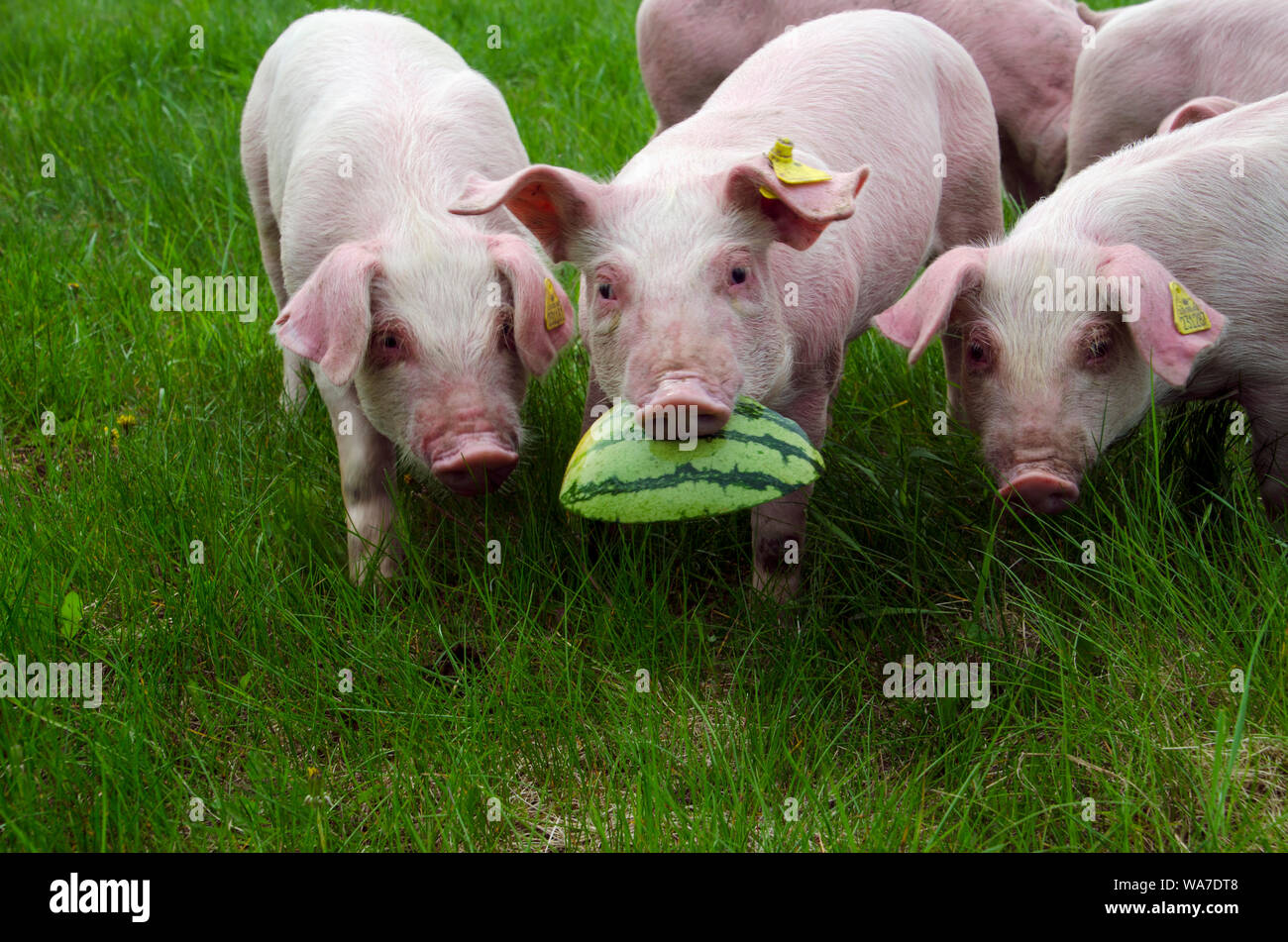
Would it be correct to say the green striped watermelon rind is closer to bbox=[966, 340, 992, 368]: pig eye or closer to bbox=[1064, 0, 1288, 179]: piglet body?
bbox=[966, 340, 992, 368]: pig eye

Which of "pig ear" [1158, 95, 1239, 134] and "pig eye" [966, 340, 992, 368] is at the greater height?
"pig ear" [1158, 95, 1239, 134]

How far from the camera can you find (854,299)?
3.59 metres

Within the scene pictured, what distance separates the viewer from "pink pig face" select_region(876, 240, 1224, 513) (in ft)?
10.2

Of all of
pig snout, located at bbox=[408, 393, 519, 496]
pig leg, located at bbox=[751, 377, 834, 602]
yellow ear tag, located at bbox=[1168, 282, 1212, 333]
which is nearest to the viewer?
yellow ear tag, located at bbox=[1168, 282, 1212, 333]

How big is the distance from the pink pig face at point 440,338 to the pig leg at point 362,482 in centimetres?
27

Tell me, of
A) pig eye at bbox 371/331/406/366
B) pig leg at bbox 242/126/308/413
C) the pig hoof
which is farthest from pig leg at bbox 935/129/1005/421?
pig leg at bbox 242/126/308/413

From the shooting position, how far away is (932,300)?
3213 millimetres

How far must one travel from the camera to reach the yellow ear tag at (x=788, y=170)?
2.97 m

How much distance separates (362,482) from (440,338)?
63 cm

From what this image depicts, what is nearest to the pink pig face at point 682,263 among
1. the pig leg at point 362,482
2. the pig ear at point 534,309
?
the pig ear at point 534,309

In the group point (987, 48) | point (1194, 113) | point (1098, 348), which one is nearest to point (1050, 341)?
point (1098, 348)

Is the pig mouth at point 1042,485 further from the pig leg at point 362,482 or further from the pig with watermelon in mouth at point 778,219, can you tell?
the pig leg at point 362,482
